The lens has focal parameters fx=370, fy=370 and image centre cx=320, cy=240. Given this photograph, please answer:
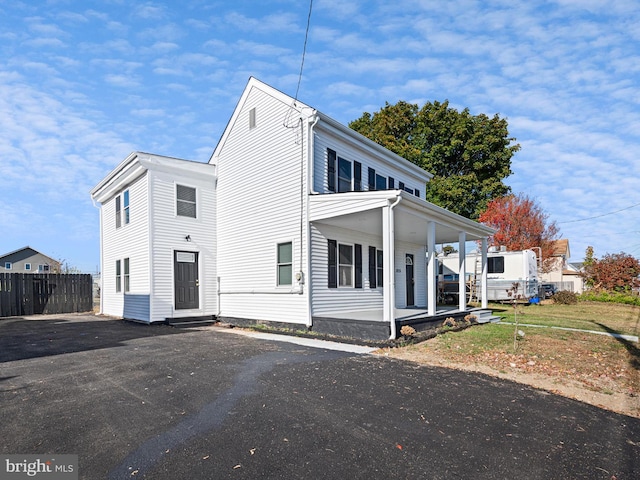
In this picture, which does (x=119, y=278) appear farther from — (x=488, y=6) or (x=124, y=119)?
(x=488, y=6)

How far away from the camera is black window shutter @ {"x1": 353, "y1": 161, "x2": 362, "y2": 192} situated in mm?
12731

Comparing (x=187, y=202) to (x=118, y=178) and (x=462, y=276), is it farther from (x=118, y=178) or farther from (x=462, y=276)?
(x=462, y=276)

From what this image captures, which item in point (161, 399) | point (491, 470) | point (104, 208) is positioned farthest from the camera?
point (104, 208)

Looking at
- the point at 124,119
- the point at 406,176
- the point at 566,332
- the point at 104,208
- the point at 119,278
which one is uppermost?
the point at 124,119

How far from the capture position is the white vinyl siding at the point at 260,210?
11.1 meters

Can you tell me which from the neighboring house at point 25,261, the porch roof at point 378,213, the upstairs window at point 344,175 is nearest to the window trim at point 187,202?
the porch roof at point 378,213

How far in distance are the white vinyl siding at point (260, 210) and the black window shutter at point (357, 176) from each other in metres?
2.48

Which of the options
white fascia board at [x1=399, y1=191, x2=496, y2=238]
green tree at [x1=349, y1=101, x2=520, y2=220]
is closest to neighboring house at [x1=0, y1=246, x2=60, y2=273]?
green tree at [x1=349, y1=101, x2=520, y2=220]

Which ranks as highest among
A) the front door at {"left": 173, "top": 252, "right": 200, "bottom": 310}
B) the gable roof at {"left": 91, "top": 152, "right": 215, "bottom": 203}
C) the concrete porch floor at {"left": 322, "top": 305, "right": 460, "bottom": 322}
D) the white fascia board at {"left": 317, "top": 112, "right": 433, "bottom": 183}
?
the white fascia board at {"left": 317, "top": 112, "right": 433, "bottom": 183}

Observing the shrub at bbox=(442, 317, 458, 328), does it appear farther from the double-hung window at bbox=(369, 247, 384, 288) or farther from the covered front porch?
the double-hung window at bbox=(369, 247, 384, 288)

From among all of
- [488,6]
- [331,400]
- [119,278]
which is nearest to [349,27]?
[488,6]

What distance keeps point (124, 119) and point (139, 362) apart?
9179 millimetres

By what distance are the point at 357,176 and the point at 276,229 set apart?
3486 mm

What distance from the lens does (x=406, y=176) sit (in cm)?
1593
